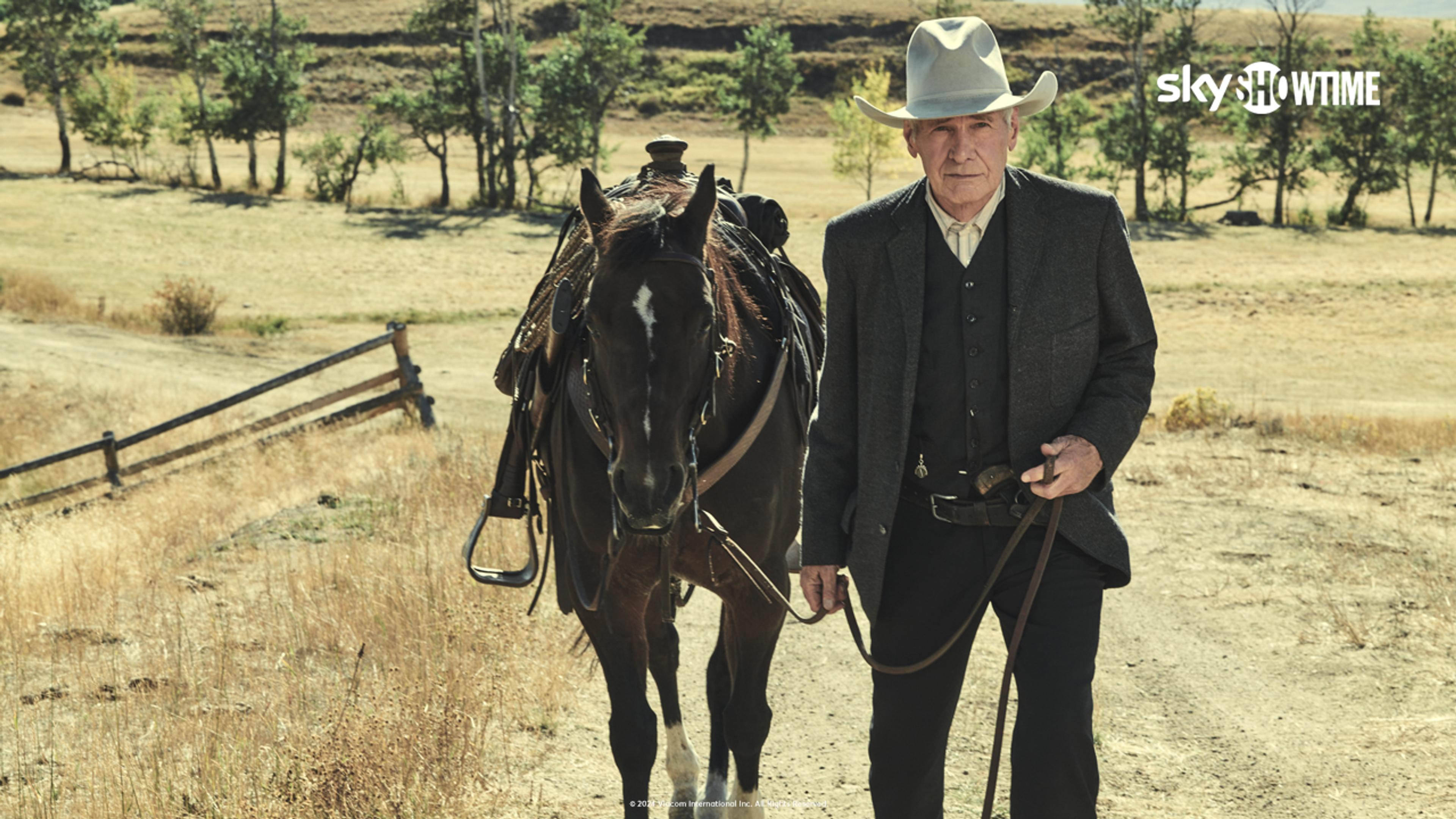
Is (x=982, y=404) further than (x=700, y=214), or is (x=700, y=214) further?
(x=700, y=214)

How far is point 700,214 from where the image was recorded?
3.59 meters

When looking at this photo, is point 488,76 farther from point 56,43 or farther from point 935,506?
point 935,506

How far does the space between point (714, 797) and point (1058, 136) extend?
4968cm

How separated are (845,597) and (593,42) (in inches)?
1940

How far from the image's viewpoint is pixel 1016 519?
3.01 meters

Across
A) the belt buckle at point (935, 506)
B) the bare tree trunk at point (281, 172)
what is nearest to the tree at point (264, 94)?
the bare tree trunk at point (281, 172)

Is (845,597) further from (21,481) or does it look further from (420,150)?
(420,150)

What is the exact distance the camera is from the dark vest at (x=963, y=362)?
2.99 metres

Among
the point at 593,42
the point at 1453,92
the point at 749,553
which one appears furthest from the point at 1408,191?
the point at 749,553

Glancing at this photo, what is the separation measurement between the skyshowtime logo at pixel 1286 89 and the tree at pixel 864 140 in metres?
11.2

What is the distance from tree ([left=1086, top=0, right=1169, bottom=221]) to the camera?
49469 millimetres

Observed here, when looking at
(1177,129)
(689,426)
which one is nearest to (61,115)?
(1177,129)

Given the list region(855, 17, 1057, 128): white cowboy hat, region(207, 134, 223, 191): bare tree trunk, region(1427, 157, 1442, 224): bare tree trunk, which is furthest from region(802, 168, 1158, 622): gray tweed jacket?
region(1427, 157, 1442, 224): bare tree trunk

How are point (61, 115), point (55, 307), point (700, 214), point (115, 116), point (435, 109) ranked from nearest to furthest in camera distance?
point (700, 214) < point (55, 307) < point (435, 109) < point (115, 116) < point (61, 115)
